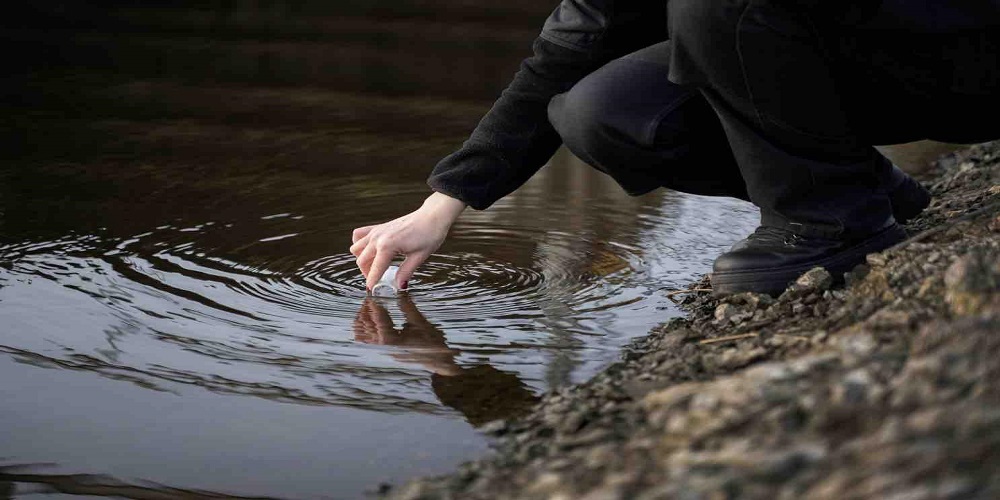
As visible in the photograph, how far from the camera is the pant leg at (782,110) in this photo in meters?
1.91

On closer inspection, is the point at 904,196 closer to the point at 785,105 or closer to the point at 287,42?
the point at 785,105

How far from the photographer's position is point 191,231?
2859 mm

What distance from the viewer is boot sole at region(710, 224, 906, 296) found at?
205 cm

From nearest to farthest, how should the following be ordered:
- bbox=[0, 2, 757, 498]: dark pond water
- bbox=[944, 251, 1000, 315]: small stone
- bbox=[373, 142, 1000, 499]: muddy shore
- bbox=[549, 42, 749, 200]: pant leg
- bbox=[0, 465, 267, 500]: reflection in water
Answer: bbox=[373, 142, 1000, 499]: muddy shore < bbox=[944, 251, 1000, 315]: small stone < bbox=[0, 465, 267, 500]: reflection in water < bbox=[0, 2, 757, 498]: dark pond water < bbox=[549, 42, 749, 200]: pant leg

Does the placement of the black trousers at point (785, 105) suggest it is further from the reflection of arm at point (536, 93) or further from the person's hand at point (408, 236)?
the person's hand at point (408, 236)

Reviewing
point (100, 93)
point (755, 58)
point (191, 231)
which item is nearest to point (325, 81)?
point (100, 93)

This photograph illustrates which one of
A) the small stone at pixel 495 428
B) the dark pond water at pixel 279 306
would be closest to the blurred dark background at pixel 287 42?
the dark pond water at pixel 279 306

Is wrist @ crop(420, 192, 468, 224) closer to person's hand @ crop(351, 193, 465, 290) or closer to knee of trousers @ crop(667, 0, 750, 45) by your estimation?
person's hand @ crop(351, 193, 465, 290)

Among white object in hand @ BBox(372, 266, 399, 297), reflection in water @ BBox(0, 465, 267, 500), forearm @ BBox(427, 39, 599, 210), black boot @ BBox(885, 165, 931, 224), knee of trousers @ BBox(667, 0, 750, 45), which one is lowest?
reflection in water @ BBox(0, 465, 267, 500)

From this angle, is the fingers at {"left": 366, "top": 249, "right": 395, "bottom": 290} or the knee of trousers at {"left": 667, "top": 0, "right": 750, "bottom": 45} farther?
the fingers at {"left": 366, "top": 249, "right": 395, "bottom": 290}

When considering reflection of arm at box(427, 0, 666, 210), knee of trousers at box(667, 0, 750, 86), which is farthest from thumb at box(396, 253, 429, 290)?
knee of trousers at box(667, 0, 750, 86)

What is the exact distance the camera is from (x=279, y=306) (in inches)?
92.1

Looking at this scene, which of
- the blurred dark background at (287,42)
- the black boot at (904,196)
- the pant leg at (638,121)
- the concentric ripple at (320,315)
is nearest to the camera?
the concentric ripple at (320,315)

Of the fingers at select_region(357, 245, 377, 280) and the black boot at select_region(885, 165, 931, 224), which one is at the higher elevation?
the black boot at select_region(885, 165, 931, 224)
